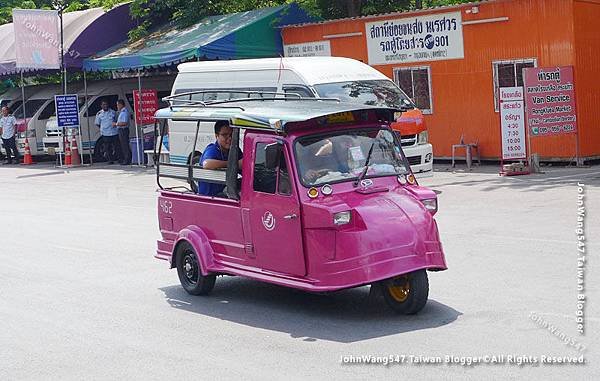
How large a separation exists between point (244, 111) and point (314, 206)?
1544mm

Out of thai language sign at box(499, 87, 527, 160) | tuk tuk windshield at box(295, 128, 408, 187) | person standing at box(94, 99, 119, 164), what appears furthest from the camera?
person standing at box(94, 99, 119, 164)

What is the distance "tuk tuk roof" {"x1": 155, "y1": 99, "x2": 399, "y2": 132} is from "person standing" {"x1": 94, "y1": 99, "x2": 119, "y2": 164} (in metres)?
19.0

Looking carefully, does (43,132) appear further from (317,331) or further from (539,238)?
(317,331)

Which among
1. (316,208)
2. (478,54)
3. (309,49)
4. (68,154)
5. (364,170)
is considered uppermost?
(309,49)

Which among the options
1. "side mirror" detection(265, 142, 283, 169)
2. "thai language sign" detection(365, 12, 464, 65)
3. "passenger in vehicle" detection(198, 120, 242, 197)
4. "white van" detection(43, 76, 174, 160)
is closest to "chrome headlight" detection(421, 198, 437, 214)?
"side mirror" detection(265, 142, 283, 169)

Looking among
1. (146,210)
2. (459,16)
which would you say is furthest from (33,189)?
(459,16)

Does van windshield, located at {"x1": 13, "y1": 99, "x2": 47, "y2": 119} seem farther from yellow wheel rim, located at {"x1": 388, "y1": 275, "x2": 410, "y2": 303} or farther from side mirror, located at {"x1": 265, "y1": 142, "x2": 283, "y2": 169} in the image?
yellow wheel rim, located at {"x1": 388, "y1": 275, "x2": 410, "y2": 303}

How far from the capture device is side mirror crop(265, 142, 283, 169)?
9.22 metres

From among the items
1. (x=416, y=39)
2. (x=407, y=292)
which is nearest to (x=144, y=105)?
(x=416, y=39)

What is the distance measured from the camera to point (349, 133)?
9445mm

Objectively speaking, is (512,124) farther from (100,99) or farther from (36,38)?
(36,38)

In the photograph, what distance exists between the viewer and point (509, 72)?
21641 millimetres

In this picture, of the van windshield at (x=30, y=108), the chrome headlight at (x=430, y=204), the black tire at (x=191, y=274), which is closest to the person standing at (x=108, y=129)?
A: the van windshield at (x=30, y=108)

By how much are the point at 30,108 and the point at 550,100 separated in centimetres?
1925
